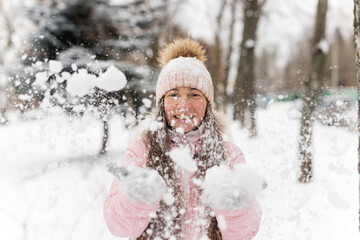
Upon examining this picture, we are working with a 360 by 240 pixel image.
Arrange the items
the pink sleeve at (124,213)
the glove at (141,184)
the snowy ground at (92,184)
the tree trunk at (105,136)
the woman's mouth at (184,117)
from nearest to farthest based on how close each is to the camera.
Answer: the glove at (141,184)
the pink sleeve at (124,213)
the woman's mouth at (184,117)
the snowy ground at (92,184)
the tree trunk at (105,136)

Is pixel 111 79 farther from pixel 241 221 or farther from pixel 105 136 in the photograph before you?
pixel 105 136

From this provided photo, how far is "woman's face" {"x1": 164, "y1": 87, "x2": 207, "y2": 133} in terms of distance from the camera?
5.17ft

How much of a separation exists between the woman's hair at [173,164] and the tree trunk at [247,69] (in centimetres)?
574

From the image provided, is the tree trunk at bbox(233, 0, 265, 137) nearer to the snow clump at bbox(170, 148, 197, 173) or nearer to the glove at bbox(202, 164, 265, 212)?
the snow clump at bbox(170, 148, 197, 173)

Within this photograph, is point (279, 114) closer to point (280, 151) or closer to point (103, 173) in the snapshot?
point (280, 151)

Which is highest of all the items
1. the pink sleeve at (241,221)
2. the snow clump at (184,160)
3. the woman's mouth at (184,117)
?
the woman's mouth at (184,117)

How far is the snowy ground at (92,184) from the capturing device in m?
3.18

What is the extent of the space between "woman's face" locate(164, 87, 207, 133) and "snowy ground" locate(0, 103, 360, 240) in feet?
4.45

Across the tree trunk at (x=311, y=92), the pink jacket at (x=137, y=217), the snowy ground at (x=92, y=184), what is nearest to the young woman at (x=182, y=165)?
the pink jacket at (x=137, y=217)

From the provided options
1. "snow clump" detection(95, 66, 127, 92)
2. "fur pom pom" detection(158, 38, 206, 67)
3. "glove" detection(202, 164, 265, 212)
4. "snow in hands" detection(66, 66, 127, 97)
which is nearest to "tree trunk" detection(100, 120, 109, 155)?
"snow in hands" detection(66, 66, 127, 97)

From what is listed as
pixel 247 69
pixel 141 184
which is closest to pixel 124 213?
pixel 141 184

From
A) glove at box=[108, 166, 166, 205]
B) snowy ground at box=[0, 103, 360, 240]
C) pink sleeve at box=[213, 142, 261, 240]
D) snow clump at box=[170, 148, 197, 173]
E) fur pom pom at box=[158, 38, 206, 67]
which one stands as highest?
fur pom pom at box=[158, 38, 206, 67]

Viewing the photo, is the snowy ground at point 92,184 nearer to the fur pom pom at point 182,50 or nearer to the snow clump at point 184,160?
the fur pom pom at point 182,50

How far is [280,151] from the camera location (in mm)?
5441
